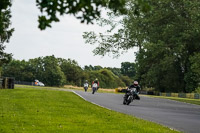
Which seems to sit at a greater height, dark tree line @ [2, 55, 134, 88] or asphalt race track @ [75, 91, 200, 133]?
dark tree line @ [2, 55, 134, 88]

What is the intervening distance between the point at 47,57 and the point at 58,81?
17488 mm

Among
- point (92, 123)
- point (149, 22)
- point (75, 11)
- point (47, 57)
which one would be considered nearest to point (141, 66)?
point (149, 22)

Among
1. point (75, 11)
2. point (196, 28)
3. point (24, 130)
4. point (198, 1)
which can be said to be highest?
point (198, 1)

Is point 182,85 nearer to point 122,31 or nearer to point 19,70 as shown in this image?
point 122,31

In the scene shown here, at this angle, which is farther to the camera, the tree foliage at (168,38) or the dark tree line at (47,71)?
the dark tree line at (47,71)

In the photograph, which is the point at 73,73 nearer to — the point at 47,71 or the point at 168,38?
the point at 47,71

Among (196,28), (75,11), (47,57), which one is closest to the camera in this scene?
(75,11)

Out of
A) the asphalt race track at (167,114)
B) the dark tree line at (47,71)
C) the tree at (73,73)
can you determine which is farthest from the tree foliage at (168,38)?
the tree at (73,73)

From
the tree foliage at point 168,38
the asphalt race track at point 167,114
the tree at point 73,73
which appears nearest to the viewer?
the asphalt race track at point 167,114

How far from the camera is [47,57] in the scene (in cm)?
14300

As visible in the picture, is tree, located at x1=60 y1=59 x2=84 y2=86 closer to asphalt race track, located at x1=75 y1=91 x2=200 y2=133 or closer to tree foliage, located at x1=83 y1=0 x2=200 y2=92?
tree foliage, located at x1=83 y1=0 x2=200 y2=92

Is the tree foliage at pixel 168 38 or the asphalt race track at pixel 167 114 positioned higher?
the tree foliage at pixel 168 38

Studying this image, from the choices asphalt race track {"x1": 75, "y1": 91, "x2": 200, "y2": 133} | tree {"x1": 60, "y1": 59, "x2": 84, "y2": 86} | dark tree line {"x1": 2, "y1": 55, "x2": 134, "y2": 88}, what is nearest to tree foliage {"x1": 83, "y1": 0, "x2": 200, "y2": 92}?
asphalt race track {"x1": 75, "y1": 91, "x2": 200, "y2": 133}

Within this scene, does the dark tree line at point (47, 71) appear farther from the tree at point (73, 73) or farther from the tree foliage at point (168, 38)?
the tree foliage at point (168, 38)
